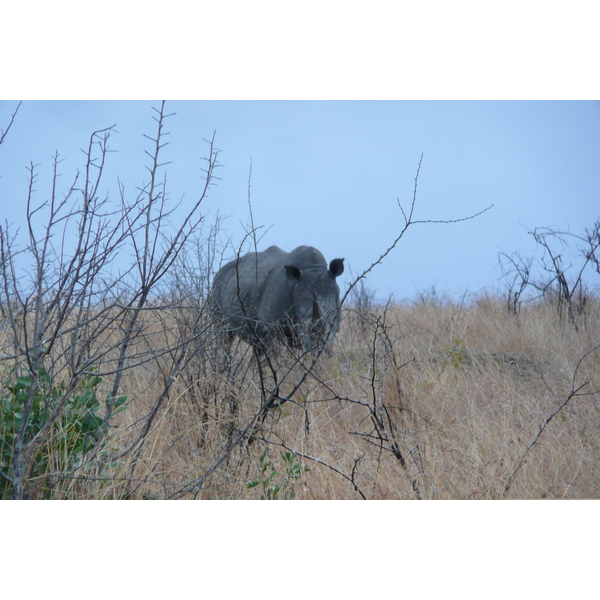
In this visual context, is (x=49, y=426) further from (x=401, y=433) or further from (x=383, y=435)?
(x=401, y=433)

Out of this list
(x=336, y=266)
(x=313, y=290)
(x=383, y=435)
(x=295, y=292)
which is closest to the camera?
(x=383, y=435)

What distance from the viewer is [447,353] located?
5543 mm

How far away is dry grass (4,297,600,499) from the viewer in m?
2.76

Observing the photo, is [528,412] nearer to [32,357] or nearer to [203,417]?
[203,417]

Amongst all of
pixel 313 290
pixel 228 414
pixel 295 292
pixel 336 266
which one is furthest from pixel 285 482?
pixel 336 266

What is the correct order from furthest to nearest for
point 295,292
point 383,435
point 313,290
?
point 295,292 → point 313,290 → point 383,435

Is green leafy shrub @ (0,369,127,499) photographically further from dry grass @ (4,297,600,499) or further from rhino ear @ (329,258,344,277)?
rhino ear @ (329,258,344,277)

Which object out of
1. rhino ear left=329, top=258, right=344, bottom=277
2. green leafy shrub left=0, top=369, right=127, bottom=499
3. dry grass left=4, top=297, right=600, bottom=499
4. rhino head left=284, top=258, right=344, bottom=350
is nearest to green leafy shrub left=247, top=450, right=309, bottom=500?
dry grass left=4, top=297, right=600, bottom=499

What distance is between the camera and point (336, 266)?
619cm

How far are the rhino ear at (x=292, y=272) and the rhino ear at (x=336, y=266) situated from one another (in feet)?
1.18

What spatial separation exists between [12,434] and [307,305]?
382 cm

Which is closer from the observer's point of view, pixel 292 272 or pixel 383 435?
pixel 383 435

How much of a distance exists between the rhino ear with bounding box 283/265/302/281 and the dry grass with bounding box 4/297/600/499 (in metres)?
0.97

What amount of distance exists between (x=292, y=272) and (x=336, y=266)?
50cm
